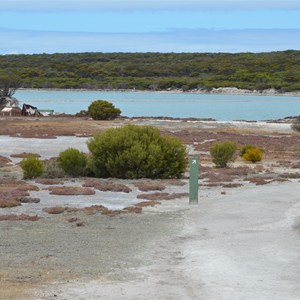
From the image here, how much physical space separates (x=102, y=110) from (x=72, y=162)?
123 ft

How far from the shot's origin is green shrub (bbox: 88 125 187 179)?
82.8 feet

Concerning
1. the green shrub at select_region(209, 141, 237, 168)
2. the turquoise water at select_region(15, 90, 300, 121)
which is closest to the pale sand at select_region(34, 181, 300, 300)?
the green shrub at select_region(209, 141, 237, 168)

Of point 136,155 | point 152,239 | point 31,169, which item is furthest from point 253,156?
point 152,239

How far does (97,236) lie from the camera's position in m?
14.7

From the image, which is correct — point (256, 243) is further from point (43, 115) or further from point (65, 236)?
point (43, 115)

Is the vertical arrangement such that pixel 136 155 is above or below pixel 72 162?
above

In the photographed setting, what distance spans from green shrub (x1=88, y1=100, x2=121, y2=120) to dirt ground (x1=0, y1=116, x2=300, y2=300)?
117 feet

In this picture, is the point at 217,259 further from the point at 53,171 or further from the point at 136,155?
the point at 53,171

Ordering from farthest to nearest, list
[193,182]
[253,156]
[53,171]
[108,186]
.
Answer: [253,156] → [53,171] → [108,186] → [193,182]

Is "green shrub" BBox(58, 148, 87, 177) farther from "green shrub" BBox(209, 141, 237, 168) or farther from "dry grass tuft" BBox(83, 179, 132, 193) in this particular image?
"green shrub" BBox(209, 141, 237, 168)

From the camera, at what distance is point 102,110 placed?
63219 millimetres

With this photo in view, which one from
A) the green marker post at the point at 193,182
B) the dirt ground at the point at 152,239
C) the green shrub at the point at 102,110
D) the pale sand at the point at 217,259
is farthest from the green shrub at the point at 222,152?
the green shrub at the point at 102,110

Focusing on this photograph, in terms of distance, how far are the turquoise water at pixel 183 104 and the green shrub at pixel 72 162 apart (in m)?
49.9

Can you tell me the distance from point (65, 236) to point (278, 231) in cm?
373
